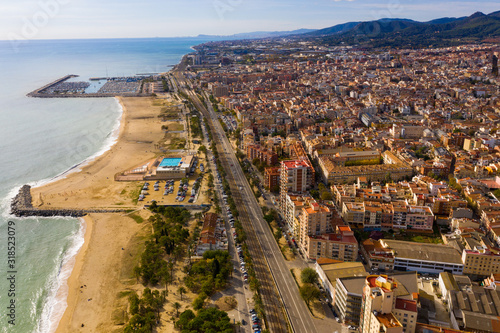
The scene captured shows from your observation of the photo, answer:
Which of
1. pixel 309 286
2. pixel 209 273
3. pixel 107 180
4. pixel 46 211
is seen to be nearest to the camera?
pixel 309 286

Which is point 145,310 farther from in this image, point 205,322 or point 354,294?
point 354,294

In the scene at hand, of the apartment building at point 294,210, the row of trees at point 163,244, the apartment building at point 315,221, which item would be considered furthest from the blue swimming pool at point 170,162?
the apartment building at point 315,221

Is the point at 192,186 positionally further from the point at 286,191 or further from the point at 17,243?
the point at 17,243

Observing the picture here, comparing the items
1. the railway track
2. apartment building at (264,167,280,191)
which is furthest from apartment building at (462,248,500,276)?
apartment building at (264,167,280,191)

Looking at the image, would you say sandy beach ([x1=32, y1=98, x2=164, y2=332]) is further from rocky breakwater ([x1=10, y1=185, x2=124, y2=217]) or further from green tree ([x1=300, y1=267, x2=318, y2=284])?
green tree ([x1=300, y1=267, x2=318, y2=284])

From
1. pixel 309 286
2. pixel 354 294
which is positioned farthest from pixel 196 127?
pixel 354 294

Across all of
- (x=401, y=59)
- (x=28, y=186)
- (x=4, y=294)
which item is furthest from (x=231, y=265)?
(x=401, y=59)
